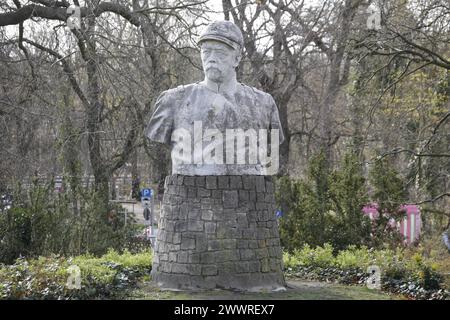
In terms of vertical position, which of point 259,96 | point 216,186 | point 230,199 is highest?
point 259,96

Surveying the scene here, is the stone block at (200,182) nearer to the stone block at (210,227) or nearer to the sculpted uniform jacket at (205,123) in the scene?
the sculpted uniform jacket at (205,123)

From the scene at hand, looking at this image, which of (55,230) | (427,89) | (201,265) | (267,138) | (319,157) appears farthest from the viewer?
(427,89)

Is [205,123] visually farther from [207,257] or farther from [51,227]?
[51,227]

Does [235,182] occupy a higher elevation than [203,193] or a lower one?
higher

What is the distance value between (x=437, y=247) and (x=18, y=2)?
9.17 meters

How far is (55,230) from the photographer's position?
12.9m

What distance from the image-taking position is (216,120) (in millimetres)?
8602

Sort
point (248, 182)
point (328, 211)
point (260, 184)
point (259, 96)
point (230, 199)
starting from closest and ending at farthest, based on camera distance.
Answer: point (230, 199), point (248, 182), point (260, 184), point (259, 96), point (328, 211)

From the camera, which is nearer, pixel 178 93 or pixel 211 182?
pixel 211 182

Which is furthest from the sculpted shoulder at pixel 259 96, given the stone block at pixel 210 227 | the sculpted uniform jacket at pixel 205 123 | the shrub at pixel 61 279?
the shrub at pixel 61 279

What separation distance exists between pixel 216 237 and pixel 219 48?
7.06 feet

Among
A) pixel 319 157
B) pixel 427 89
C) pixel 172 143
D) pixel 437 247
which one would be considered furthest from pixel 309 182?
pixel 427 89

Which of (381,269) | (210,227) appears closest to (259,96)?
(210,227)

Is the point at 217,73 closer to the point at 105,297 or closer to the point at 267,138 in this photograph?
the point at 267,138
